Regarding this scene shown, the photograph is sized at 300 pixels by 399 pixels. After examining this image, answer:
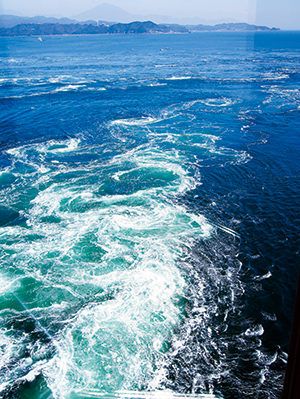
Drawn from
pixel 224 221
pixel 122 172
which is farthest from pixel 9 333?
pixel 122 172

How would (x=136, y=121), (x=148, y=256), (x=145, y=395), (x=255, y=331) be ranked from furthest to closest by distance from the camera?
(x=136, y=121) → (x=148, y=256) → (x=255, y=331) → (x=145, y=395)

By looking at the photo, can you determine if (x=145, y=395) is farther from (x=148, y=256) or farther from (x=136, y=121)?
(x=136, y=121)

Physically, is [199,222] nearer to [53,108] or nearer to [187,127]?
[187,127]

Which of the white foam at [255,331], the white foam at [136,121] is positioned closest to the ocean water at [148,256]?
the white foam at [255,331]

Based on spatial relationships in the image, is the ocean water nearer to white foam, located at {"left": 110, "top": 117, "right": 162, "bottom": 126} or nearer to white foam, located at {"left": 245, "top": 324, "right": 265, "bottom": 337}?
white foam, located at {"left": 245, "top": 324, "right": 265, "bottom": 337}

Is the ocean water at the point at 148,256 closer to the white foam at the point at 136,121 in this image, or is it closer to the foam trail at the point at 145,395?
the foam trail at the point at 145,395


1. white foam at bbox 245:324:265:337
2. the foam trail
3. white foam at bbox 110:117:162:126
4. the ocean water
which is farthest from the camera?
white foam at bbox 110:117:162:126

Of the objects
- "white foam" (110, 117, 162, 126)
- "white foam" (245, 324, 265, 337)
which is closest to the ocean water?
"white foam" (245, 324, 265, 337)

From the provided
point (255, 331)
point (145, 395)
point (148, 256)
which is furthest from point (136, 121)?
point (145, 395)
